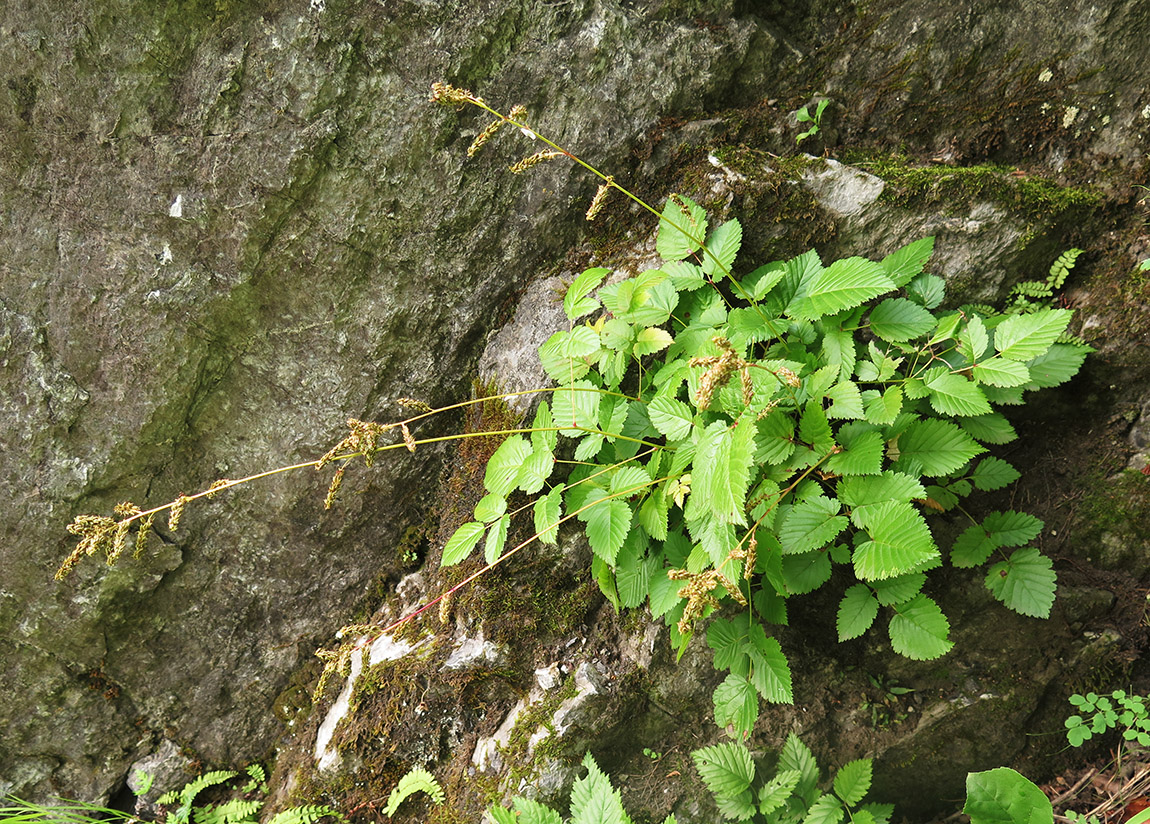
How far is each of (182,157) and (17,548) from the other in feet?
6.37

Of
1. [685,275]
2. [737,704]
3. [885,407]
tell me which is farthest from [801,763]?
[685,275]

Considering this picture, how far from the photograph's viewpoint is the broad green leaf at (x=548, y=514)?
233 centimetres

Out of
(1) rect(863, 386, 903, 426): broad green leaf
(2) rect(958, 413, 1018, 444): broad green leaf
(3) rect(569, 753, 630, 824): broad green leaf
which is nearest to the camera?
(3) rect(569, 753, 630, 824): broad green leaf

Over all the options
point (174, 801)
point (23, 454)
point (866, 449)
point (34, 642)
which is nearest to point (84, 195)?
point (23, 454)

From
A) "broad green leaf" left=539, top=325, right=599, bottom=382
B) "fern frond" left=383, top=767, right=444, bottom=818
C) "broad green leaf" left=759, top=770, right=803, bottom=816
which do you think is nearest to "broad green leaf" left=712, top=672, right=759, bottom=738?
"broad green leaf" left=759, top=770, right=803, bottom=816

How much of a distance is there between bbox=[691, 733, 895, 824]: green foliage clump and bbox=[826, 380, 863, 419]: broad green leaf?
134 cm

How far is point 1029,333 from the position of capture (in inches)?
85.0

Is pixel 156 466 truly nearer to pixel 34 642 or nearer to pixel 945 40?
pixel 34 642

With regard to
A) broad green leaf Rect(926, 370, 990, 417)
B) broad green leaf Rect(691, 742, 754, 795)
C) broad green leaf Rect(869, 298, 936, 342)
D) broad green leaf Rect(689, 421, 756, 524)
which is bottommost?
broad green leaf Rect(691, 742, 754, 795)

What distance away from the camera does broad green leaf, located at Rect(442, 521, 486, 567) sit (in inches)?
94.4

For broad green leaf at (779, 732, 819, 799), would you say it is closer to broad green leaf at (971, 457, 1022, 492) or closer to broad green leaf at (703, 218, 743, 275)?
broad green leaf at (971, 457, 1022, 492)

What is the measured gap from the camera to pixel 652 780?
271 centimetres

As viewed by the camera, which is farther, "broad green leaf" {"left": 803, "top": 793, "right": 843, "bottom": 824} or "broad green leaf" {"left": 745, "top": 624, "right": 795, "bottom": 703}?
"broad green leaf" {"left": 803, "top": 793, "right": 843, "bottom": 824}

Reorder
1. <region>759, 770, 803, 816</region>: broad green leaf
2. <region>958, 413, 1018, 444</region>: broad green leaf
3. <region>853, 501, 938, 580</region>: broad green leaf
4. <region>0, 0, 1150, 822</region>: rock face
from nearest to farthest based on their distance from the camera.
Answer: <region>853, 501, 938, 580</region>: broad green leaf < <region>958, 413, 1018, 444</region>: broad green leaf < <region>759, 770, 803, 816</region>: broad green leaf < <region>0, 0, 1150, 822</region>: rock face
